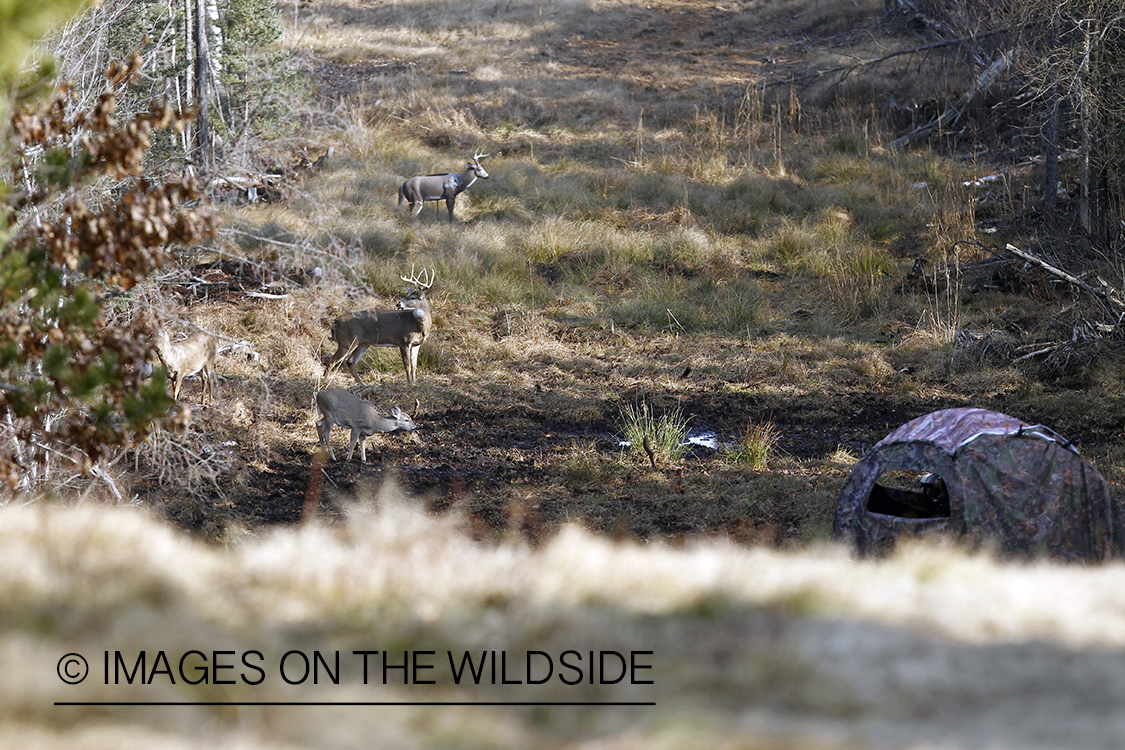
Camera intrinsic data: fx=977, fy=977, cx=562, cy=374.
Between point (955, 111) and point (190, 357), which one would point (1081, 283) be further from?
point (955, 111)

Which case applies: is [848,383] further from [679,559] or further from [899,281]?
[679,559]

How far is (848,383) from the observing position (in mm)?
10828

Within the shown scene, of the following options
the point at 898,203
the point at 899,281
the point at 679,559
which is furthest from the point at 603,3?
the point at 679,559

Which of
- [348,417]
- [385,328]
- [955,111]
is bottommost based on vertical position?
[348,417]

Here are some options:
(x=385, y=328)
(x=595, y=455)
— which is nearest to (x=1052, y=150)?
(x=595, y=455)

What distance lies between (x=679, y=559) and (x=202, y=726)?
7.39 feet

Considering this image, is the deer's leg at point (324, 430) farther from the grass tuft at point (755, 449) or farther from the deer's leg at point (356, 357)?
the grass tuft at point (755, 449)

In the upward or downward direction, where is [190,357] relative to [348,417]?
upward

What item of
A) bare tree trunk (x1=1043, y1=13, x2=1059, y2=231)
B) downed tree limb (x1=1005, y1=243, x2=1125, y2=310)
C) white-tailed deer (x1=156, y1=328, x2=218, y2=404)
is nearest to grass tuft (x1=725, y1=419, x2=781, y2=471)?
downed tree limb (x1=1005, y1=243, x2=1125, y2=310)

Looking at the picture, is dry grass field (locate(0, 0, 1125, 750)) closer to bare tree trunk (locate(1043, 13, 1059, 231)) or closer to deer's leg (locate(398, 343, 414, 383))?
deer's leg (locate(398, 343, 414, 383))

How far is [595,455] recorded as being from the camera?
8844 mm

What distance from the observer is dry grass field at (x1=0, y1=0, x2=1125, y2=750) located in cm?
295

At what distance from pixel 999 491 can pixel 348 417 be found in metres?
5.14

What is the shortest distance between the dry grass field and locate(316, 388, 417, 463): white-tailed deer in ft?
1.17
